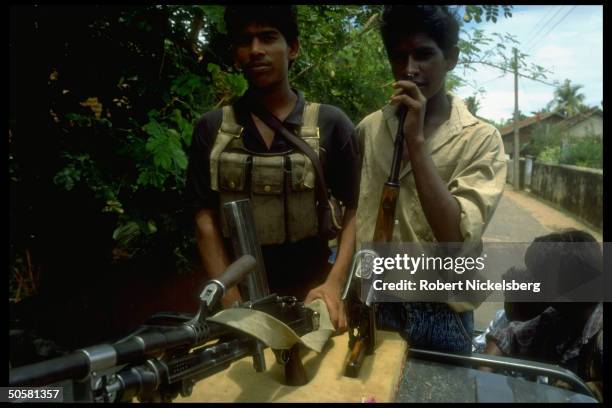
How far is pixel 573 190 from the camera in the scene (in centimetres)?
1600

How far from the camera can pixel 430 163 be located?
5.18 feet

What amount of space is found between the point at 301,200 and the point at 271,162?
0.21 metres

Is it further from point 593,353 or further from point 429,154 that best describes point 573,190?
point 429,154

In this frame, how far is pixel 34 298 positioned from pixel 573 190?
54.9 ft

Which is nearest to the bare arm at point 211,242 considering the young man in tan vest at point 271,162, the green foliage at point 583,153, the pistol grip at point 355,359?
the young man in tan vest at point 271,162

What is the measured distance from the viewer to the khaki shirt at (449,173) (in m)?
1.58

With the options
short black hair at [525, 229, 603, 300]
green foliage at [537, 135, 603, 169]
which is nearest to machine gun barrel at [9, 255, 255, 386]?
short black hair at [525, 229, 603, 300]

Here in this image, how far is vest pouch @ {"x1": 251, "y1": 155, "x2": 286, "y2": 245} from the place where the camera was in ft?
6.37

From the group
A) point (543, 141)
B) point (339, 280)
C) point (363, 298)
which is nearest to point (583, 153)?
point (543, 141)

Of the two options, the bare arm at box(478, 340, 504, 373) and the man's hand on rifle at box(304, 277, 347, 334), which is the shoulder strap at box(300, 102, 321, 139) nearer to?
the man's hand on rifle at box(304, 277, 347, 334)

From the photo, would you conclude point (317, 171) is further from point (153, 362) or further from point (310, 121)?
point (153, 362)

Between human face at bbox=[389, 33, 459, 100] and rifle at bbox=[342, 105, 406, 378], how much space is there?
0.13 metres

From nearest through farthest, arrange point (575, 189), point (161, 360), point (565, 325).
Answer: point (161, 360) < point (565, 325) < point (575, 189)

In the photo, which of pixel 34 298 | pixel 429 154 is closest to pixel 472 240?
pixel 429 154
